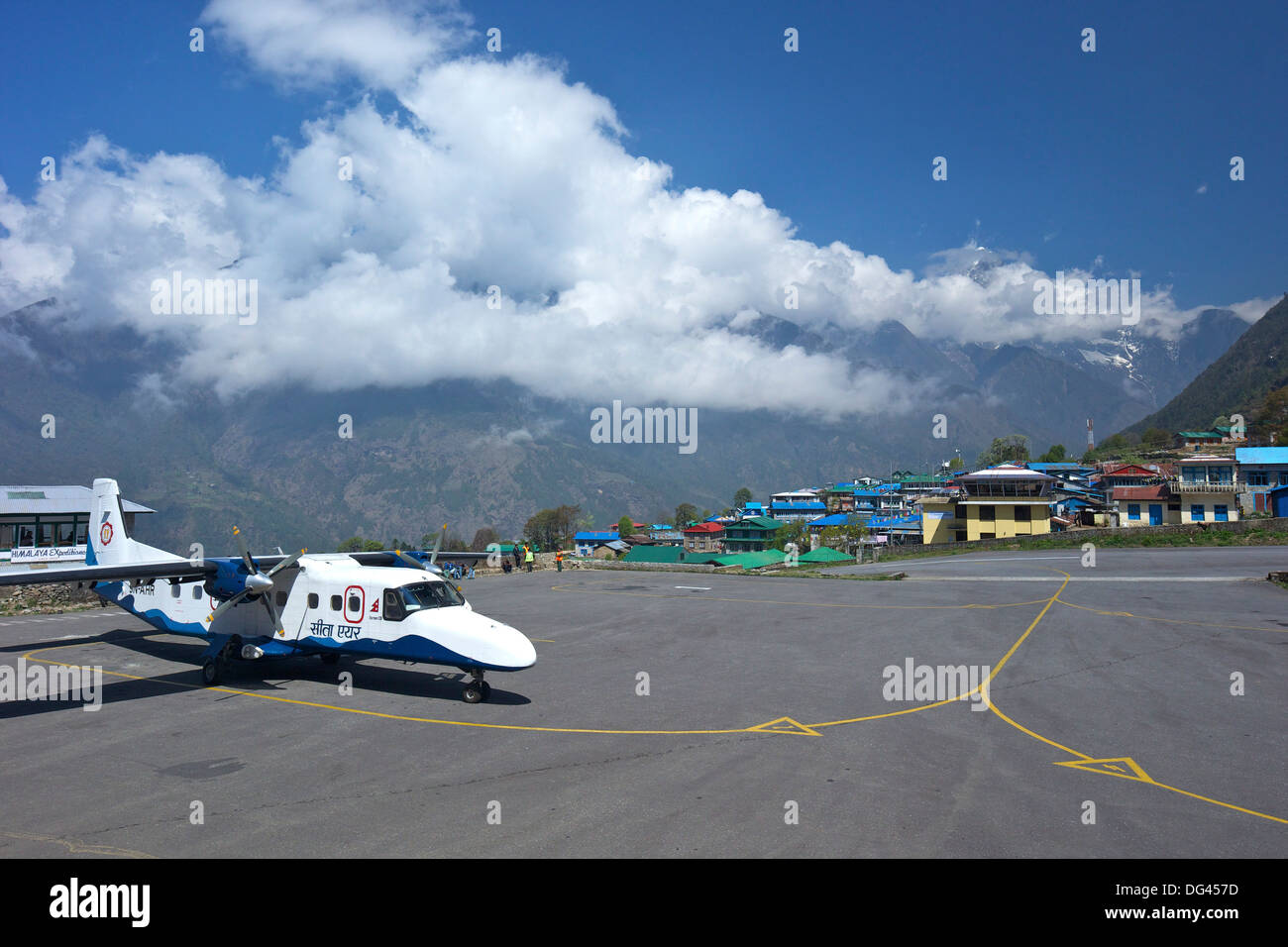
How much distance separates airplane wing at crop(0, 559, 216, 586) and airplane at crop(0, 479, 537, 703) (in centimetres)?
2

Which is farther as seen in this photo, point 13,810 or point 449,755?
point 449,755

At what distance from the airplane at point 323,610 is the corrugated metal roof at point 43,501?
3530 centimetres

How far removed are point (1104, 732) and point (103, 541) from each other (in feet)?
96.7

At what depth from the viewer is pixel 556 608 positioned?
32.2m

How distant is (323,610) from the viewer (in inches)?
734

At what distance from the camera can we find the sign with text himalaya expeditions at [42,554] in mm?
46750

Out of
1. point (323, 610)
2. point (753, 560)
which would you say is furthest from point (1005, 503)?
point (323, 610)

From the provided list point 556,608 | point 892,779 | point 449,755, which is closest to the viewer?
point 892,779

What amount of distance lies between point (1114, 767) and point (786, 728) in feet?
17.9

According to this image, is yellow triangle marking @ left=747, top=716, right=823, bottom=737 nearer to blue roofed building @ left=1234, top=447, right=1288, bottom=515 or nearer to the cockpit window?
the cockpit window
